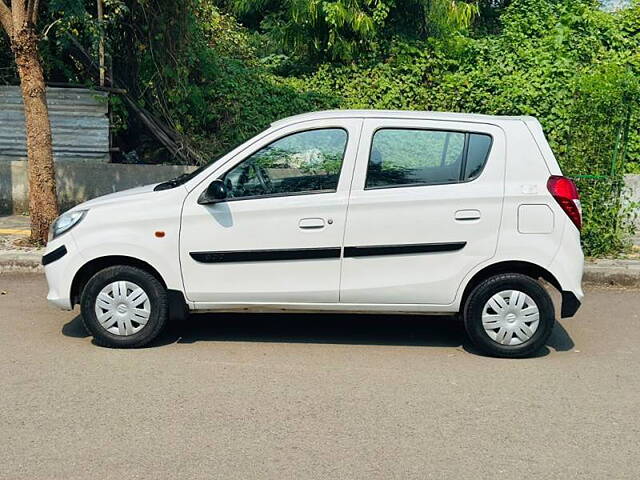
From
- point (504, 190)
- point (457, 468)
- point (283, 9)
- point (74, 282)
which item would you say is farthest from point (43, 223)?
point (283, 9)

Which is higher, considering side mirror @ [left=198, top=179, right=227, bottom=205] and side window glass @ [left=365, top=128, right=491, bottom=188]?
side window glass @ [left=365, top=128, right=491, bottom=188]

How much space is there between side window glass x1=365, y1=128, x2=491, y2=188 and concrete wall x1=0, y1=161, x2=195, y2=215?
5.73m

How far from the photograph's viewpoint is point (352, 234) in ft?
18.9

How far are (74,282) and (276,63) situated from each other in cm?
944

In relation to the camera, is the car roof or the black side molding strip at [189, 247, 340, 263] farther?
the car roof

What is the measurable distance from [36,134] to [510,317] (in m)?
5.93

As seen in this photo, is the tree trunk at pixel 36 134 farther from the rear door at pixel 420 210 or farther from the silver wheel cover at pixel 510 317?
the silver wheel cover at pixel 510 317

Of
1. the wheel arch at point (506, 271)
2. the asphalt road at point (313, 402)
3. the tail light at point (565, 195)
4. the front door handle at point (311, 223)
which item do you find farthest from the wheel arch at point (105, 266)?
the tail light at point (565, 195)

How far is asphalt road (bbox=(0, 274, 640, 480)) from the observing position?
412 centimetres

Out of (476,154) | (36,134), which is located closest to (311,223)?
(476,154)

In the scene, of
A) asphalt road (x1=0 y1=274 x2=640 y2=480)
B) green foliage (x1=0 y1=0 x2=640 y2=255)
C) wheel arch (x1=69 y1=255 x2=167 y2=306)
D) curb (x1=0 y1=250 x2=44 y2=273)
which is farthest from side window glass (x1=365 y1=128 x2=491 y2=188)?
green foliage (x1=0 y1=0 x2=640 y2=255)

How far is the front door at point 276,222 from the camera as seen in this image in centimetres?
579

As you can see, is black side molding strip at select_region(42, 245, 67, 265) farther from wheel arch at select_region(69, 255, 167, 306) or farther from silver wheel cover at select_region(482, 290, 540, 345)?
silver wheel cover at select_region(482, 290, 540, 345)

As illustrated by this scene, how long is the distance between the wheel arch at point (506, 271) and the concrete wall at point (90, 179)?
242 inches
